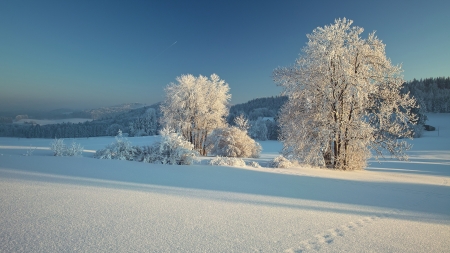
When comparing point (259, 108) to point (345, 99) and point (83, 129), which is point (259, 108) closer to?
point (83, 129)

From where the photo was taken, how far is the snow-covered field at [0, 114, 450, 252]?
8.43 feet

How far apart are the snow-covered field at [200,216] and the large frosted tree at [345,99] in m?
4.56

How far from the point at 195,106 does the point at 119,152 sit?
1320 centimetres

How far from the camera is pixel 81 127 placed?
5738 cm

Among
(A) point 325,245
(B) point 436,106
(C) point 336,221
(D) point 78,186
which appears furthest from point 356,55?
(B) point 436,106

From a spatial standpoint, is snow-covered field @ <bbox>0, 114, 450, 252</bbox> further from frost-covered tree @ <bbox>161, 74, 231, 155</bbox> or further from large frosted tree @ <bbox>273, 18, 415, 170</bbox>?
frost-covered tree @ <bbox>161, 74, 231, 155</bbox>

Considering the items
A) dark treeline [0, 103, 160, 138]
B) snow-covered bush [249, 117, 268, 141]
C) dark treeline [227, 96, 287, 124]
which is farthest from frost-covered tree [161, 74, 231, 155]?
dark treeline [227, 96, 287, 124]

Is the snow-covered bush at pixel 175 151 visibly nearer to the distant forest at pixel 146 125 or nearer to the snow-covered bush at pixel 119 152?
the snow-covered bush at pixel 119 152

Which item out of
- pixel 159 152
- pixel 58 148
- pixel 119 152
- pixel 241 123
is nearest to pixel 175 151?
pixel 159 152

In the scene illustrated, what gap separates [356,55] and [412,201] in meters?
7.62

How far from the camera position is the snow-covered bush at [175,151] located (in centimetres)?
923

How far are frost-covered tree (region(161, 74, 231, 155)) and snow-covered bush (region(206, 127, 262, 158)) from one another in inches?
88.9

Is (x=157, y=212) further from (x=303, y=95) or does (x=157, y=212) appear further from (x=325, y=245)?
(x=303, y=95)

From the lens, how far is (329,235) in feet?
9.93
